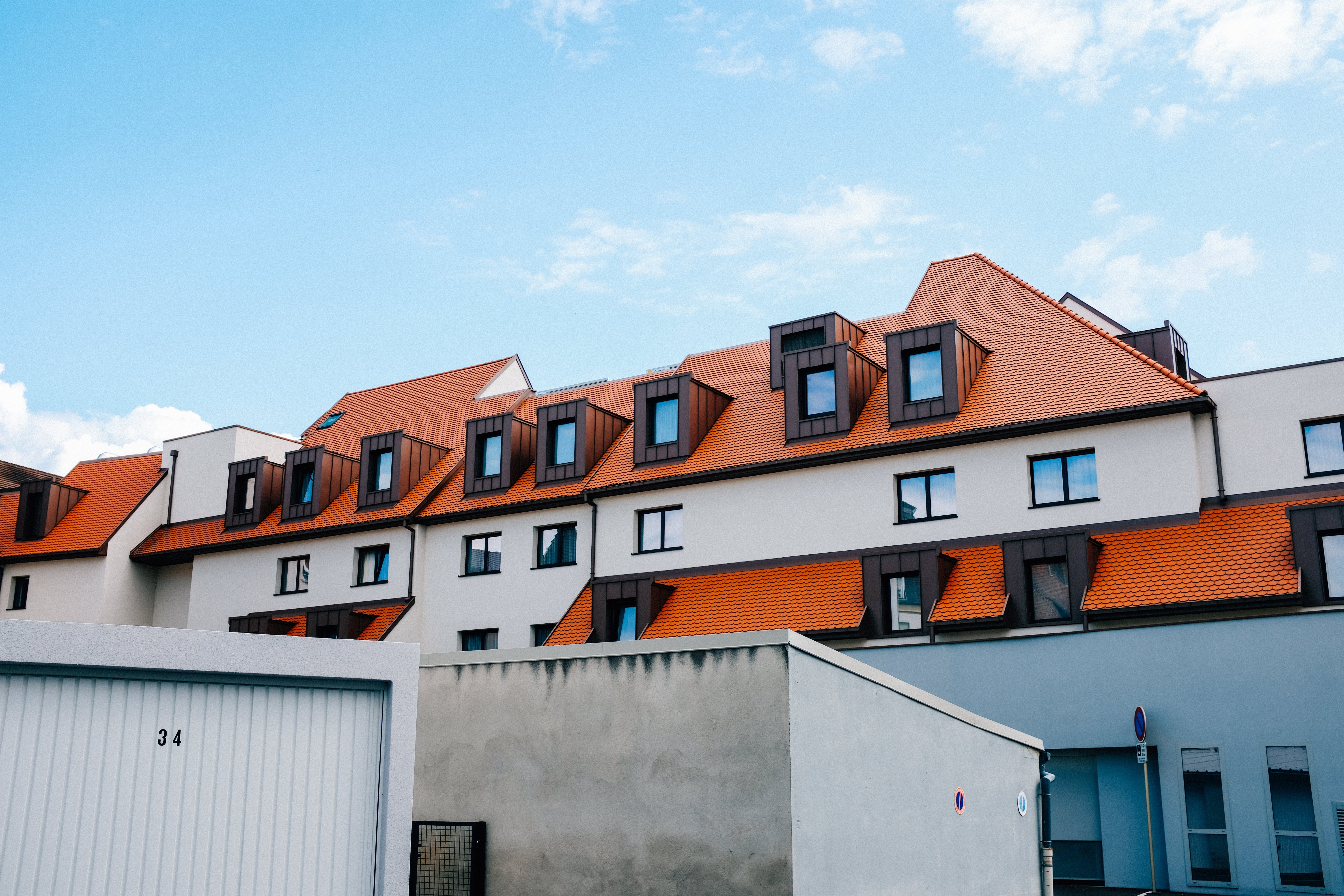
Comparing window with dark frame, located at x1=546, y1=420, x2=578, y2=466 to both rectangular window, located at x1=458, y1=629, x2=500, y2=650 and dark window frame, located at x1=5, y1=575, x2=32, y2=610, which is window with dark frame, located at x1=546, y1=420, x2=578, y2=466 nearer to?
rectangular window, located at x1=458, y1=629, x2=500, y2=650

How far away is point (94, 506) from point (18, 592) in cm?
377

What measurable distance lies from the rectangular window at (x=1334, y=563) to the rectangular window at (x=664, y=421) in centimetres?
1547

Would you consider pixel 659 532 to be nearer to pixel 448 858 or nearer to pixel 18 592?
pixel 448 858

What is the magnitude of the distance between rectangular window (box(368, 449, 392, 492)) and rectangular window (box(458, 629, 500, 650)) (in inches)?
240

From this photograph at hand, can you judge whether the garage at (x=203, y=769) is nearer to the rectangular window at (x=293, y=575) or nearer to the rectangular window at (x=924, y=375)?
the rectangular window at (x=924, y=375)

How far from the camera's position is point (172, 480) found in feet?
140

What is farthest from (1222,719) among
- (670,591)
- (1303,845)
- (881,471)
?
(670,591)

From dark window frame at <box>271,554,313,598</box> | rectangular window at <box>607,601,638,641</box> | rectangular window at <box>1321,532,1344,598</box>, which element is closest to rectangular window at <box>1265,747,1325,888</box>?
rectangular window at <box>1321,532,1344,598</box>

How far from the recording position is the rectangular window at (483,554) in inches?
1307

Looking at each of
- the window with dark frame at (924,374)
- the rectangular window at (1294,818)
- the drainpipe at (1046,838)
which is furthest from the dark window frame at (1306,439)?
the drainpipe at (1046,838)

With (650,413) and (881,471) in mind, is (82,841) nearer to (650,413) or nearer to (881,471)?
(881,471)

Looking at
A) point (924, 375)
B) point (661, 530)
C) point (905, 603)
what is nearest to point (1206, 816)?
point (905, 603)

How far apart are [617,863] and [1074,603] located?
48.3 feet

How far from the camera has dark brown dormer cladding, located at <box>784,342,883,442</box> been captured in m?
28.7
